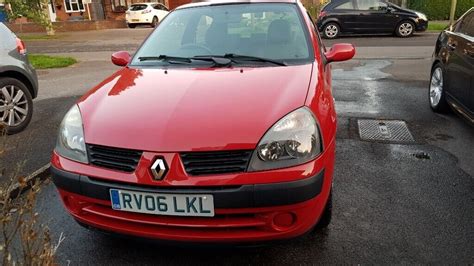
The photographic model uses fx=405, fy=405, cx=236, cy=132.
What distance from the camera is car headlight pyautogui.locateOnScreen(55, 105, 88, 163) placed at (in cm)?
239

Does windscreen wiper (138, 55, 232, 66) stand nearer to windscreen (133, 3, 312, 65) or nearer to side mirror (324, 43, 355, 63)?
windscreen (133, 3, 312, 65)

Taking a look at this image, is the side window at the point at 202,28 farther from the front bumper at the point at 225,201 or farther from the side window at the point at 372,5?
the side window at the point at 372,5

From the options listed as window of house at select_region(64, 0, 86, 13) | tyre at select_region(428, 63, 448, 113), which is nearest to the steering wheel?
tyre at select_region(428, 63, 448, 113)

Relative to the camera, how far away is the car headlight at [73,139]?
2.39 metres

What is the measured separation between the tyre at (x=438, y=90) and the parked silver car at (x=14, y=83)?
17.6ft

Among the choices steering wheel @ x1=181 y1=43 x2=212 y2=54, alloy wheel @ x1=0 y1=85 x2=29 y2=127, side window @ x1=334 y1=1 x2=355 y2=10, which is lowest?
side window @ x1=334 y1=1 x2=355 y2=10

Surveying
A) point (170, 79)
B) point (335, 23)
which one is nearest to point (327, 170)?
point (170, 79)

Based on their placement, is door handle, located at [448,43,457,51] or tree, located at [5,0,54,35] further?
tree, located at [5,0,54,35]

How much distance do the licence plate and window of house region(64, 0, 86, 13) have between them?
30.8 metres

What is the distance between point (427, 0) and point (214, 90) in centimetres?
2006

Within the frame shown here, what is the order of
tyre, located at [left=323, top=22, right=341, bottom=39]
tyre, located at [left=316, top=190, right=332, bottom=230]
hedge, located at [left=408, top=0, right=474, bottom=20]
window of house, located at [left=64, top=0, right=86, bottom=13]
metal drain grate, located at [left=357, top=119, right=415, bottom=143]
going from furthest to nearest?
window of house, located at [left=64, top=0, right=86, bottom=13] → hedge, located at [left=408, top=0, right=474, bottom=20] → tyre, located at [left=323, top=22, right=341, bottom=39] → metal drain grate, located at [left=357, top=119, right=415, bottom=143] → tyre, located at [left=316, top=190, right=332, bottom=230]

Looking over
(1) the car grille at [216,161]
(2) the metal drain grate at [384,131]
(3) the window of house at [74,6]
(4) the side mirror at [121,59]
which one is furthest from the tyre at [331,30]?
(3) the window of house at [74,6]

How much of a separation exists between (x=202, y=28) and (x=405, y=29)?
12.7 meters

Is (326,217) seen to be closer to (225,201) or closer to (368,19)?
(225,201)
